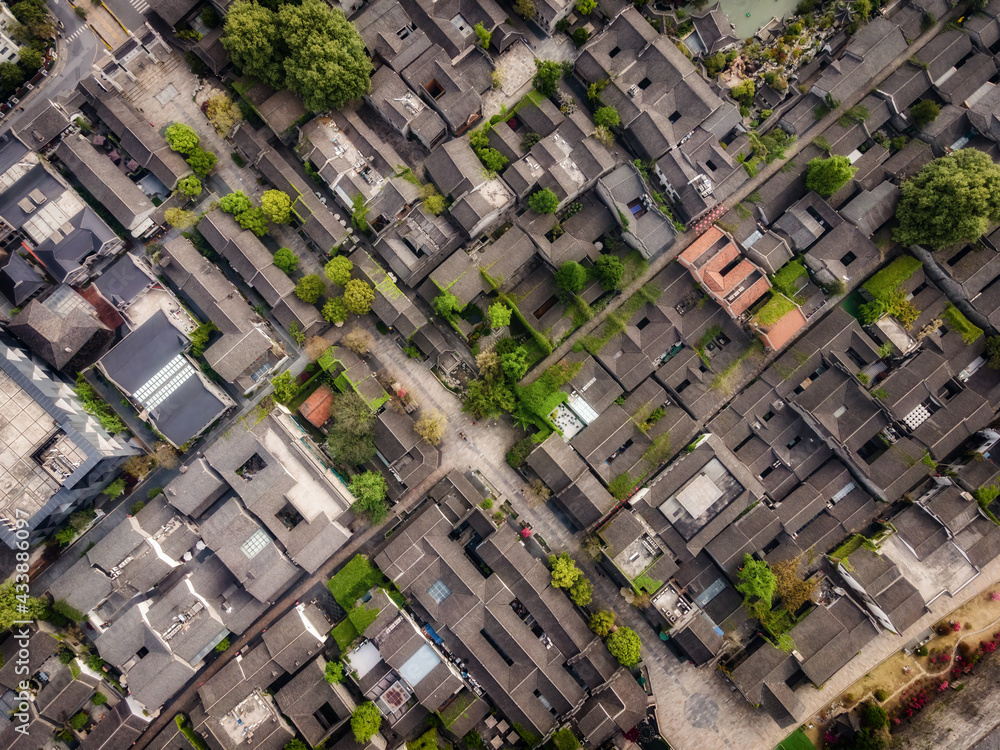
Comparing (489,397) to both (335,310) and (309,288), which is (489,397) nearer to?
(335,310)

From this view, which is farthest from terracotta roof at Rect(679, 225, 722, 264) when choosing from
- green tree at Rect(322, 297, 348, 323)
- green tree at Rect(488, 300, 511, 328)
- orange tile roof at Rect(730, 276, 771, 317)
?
green tree at Rect(322, 297, 348, 323)

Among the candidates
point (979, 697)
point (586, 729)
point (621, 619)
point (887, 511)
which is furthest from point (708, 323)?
point (979, 697)

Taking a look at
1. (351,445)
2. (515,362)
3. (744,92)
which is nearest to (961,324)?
(744,92)

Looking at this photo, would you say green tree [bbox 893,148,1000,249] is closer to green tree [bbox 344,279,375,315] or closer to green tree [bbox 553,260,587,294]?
green tree [bbox 553,260,587,294]

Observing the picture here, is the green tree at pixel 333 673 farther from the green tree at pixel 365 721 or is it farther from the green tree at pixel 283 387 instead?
the green tree at pixel 283 387

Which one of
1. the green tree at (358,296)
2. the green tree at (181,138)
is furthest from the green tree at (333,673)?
the green tree at (181,138)

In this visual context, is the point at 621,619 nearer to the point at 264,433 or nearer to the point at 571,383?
the point at 571,383
